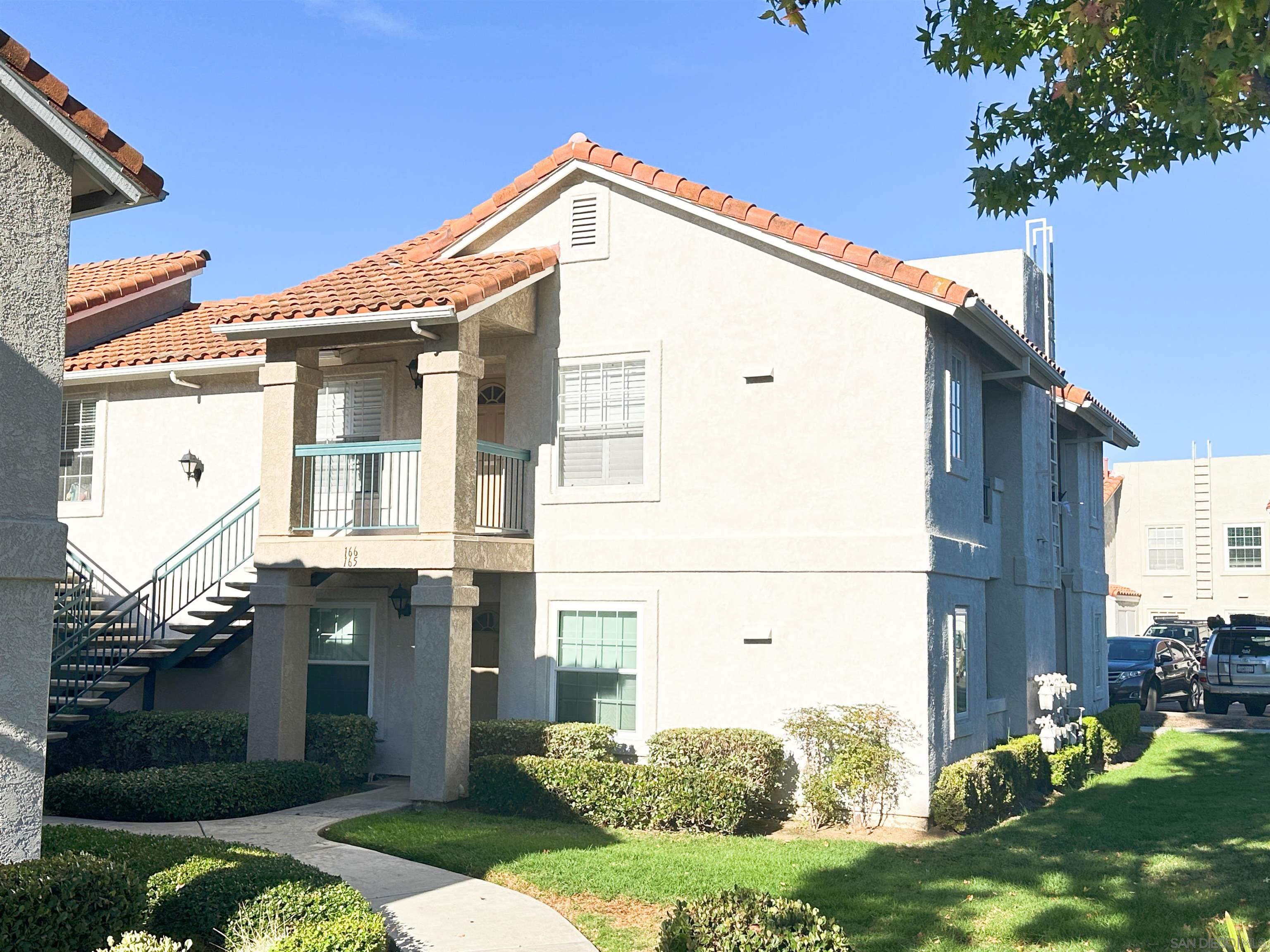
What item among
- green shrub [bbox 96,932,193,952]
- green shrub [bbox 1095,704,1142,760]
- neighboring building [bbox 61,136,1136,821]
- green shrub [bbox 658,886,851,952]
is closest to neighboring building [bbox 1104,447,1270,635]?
green shrub [bbox 1095,704,1142,760]

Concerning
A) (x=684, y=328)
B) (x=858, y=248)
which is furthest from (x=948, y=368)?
(x=684, y=328)

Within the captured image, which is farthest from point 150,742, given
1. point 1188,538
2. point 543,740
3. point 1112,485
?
point 1188,538

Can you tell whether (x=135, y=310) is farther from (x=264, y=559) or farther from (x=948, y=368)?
(x=948, y=368)

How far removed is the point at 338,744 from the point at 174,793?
110 inches

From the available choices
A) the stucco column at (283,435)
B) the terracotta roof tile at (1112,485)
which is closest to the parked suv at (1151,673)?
the terracotta roof tile at (1112,485)

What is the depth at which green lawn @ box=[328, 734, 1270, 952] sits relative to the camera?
9.45m

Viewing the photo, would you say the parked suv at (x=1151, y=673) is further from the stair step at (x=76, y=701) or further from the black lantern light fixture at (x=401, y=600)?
the stair step at (x=76, y=701)

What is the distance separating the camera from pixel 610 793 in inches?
529

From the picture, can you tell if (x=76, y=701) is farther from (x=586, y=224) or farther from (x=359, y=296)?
(x=586, y=224)

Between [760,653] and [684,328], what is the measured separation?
411 cm

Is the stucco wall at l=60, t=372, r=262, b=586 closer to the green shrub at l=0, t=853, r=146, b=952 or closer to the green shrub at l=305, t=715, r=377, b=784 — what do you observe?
the green shrub at l=305, t=715, r=377, b=784

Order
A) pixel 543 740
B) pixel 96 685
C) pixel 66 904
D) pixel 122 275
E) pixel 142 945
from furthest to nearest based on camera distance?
pixel 122 275
pixel 96 685
pixel 543 740
pixel 66 904
pixel 142 945

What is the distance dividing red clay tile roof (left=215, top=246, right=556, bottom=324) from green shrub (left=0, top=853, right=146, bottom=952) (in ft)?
25.3

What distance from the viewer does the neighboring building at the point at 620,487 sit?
14.2 m
